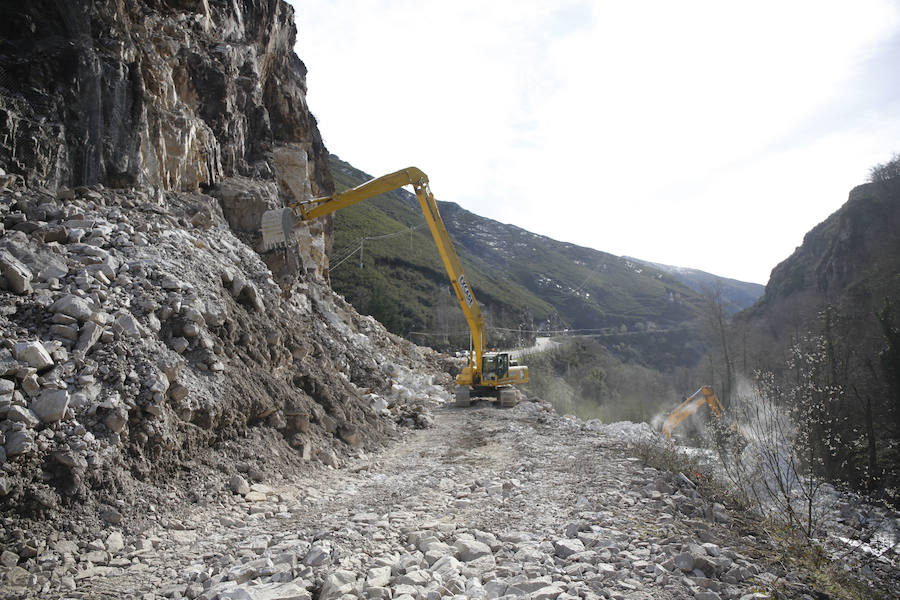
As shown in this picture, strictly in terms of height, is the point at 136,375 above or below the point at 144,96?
below

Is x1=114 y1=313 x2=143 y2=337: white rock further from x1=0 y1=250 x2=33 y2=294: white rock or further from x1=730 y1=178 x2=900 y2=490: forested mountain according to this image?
x1=730 y1=178 x2=900 y2=490: forested mountain

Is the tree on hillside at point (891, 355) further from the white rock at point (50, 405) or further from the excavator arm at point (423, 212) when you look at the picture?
the white rock at point (50, 405)

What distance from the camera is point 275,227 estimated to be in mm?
14039

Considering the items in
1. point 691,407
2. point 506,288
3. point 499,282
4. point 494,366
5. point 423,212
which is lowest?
point 691,407

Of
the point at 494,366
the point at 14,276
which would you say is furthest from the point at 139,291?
the point at 494,366

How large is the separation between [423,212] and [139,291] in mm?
9921

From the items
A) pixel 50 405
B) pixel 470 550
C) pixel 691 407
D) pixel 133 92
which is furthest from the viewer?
pixel 691 407

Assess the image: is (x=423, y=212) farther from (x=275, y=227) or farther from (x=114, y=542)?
Answer: (x=114, y=542)

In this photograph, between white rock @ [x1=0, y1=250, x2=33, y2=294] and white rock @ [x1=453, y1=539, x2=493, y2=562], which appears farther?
white rock @ [x1=0, y1=250, x2=33, y2=294]

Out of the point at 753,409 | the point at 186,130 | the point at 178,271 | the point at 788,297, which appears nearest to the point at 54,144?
the point at 178,271

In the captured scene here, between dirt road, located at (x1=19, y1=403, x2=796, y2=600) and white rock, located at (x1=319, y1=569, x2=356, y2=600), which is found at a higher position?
white rock, located at (x1=319, y1=569, x2=356, y2=600)

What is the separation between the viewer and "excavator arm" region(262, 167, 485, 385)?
1420 centimetres

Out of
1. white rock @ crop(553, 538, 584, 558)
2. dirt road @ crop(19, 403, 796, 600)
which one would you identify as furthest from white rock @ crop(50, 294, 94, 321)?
white rock @ crop(553, 538, 584, 558)

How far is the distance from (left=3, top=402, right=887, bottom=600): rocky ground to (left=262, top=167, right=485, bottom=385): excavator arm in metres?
8.88
